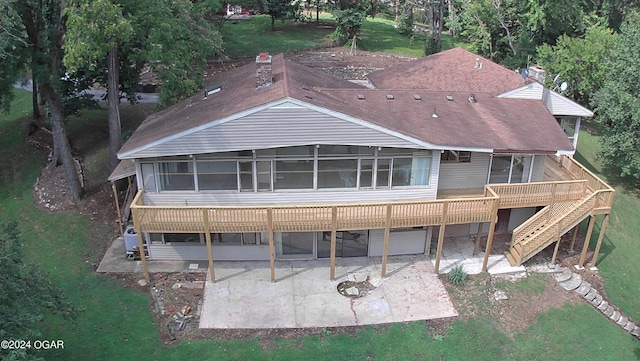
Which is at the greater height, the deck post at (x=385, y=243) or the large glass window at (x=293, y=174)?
the large glass window at (x=293, y=174)

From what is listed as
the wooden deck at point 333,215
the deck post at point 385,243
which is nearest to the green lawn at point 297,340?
the wooden deck at point 333,215

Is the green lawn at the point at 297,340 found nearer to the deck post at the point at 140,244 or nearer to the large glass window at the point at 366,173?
the deck post at the point at 140,244

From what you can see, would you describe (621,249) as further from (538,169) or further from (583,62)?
(583,62)

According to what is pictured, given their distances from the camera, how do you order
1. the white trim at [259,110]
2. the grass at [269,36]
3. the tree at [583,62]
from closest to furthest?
the white trim at [259,110] < the tree at [583,62] < the grass at [269,36]

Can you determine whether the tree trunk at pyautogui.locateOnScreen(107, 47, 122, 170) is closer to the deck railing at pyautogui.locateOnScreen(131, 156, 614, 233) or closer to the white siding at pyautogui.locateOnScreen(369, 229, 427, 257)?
the deck railing at pyautogui.locateOnScreen(131, 156, 614, 233)

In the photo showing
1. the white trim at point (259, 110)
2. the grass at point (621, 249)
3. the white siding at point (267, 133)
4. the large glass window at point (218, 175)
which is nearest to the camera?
the white trim at point (259, 110)

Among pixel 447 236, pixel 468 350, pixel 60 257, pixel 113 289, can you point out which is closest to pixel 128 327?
pixel 113 289

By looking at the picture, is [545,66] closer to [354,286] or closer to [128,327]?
[354,286]
